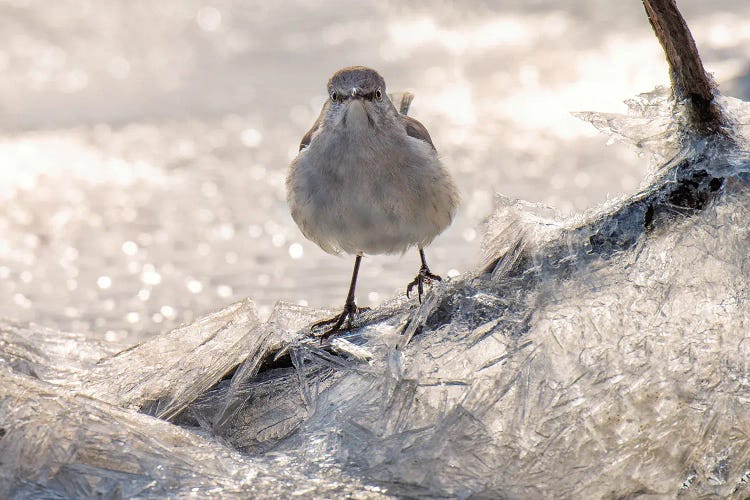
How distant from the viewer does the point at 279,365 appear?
3721 millimetres

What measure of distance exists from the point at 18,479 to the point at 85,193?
391cm

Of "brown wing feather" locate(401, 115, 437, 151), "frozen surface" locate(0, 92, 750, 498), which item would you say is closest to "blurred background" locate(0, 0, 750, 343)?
"brown wing feather" locate(401, 115, 437, 151)

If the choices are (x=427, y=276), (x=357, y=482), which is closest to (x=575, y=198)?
(x=427, y=276)

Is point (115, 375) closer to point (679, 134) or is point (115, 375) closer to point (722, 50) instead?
point (679, 134)

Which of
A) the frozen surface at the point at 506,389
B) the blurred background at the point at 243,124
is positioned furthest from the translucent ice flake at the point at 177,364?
the blurred background at the point at 243,124

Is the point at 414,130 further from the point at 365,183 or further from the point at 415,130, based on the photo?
the point at 365,183

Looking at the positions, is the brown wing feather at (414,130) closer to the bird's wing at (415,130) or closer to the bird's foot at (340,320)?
the bird's wing at (415,130)

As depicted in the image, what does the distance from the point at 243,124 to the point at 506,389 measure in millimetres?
4505

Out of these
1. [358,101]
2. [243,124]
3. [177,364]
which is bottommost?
[177,364]

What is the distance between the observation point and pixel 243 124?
290 inches

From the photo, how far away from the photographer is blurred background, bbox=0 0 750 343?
231 inches

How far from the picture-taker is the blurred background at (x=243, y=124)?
5879 mm

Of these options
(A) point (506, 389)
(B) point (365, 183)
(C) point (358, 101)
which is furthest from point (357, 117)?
(A) point (506, 389)

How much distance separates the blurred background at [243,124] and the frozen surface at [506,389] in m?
1.79
